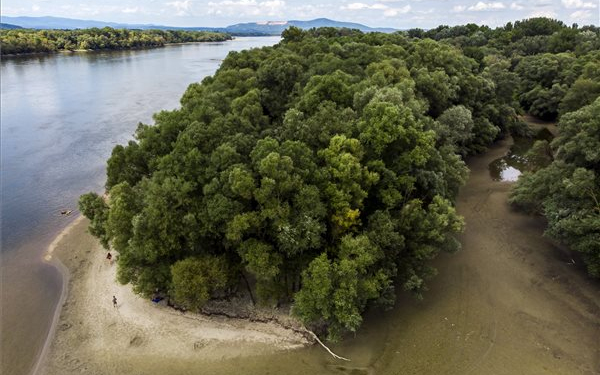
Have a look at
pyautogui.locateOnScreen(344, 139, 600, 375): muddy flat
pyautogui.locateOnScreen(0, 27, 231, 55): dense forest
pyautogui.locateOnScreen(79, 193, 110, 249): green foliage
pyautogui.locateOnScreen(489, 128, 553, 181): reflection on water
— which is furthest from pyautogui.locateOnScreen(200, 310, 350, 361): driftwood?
pyautogui.locateOnScreen(0, 27, 231, 55): dense forest

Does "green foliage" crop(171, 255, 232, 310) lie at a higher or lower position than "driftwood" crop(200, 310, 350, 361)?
higher

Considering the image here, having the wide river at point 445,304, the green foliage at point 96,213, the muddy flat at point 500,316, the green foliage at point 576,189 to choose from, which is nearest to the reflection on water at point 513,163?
the wide river at point 445,304

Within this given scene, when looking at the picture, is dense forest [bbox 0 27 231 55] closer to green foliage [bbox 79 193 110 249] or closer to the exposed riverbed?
green foliage [bbox 79 193 110 249]

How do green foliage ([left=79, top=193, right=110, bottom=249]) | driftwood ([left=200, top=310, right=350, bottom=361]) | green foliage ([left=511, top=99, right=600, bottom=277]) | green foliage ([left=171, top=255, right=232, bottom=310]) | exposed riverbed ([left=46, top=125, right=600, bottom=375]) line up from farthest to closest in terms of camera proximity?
green foliage ([left=511, top=99, right=600, bottom=277]) → green foliage ([left=79, top=193, right=110, bottom=249]) → driftwood ([left=200, top=310, right=350, bottom=361]) → exposed riverbed ([left=46, top=125, right=600, bottom=375]) → green foliage ([left=171, top=255, right=232, bottom=310])

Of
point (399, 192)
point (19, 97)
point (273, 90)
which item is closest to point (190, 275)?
point (399, 192)

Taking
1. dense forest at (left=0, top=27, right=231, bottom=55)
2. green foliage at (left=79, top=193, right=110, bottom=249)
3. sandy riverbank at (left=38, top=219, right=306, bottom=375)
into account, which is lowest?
sandy riverbank at (left=38, top=219, right=306, bottom=375)

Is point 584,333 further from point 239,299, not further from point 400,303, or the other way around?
point 239,299

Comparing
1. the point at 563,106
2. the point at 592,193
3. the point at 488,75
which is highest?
the point at 488,75
